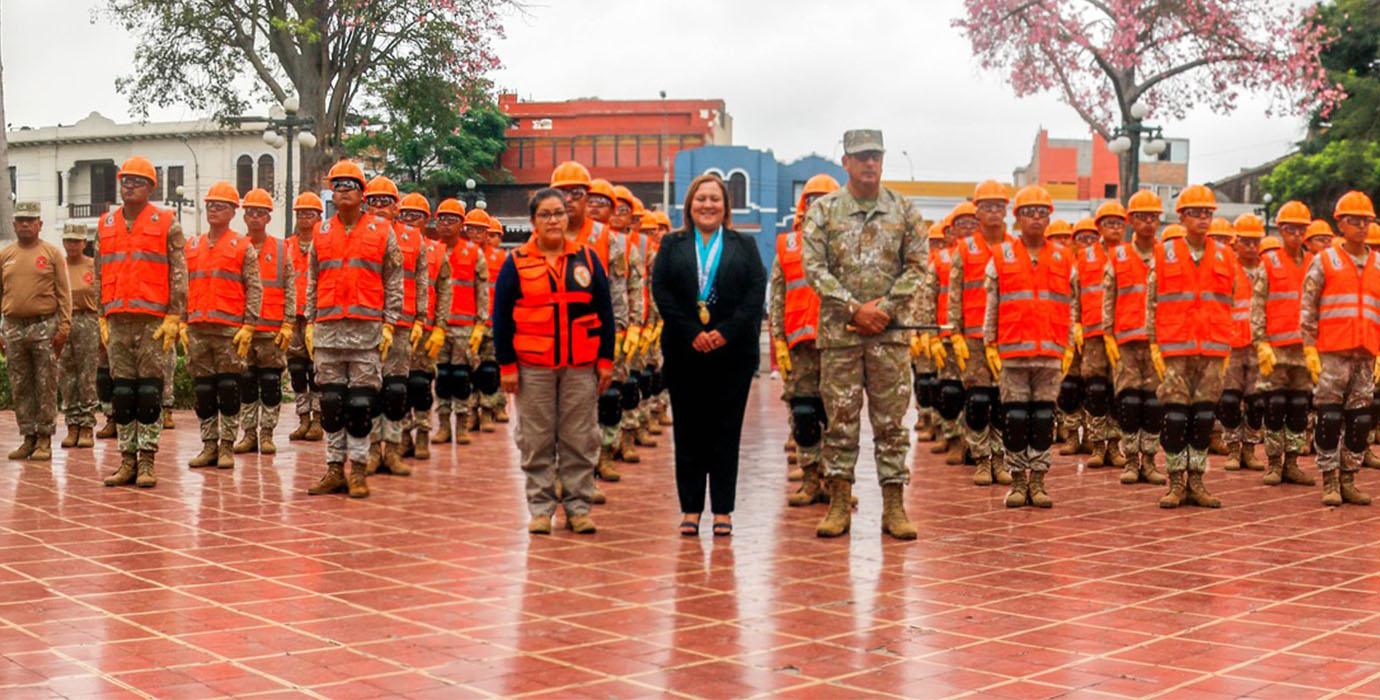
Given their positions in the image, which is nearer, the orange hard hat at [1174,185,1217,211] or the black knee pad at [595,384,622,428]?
the orange hard hat at [1174,185,1217,211]

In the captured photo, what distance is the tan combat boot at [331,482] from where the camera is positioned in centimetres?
995

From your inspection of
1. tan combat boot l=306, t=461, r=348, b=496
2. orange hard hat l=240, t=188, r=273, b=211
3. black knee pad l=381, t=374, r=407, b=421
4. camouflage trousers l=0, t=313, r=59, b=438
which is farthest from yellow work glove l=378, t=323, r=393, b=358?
camouflage trousers l=0, t=313, r=59, b=438

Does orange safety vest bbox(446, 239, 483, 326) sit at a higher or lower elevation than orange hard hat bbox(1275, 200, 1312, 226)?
lower

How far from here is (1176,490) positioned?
386 inches

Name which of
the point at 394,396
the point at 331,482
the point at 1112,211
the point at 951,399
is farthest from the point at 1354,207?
the point at 331,482

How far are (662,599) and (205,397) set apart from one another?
6184 millimetres

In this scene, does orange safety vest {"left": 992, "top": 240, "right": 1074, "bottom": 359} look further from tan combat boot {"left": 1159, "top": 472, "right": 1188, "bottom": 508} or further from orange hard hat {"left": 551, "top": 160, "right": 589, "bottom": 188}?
orange hard hat {"left": 551, "top": 160, "right": 589, "bottom": 188}

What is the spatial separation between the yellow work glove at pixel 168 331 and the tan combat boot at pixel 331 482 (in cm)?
151

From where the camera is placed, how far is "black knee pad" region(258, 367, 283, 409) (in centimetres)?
1249

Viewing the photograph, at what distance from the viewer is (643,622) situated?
5992mm

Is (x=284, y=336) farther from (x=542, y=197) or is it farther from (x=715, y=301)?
(x=715, y=301)

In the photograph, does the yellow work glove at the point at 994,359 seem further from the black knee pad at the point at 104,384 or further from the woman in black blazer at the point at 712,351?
the black knee pad at the point at 104,384

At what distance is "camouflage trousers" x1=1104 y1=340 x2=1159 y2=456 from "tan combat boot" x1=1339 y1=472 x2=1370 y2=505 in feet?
4.66

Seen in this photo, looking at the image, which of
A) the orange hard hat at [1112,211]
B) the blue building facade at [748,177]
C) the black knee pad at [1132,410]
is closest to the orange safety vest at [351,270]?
the black knee pad at [1132,410]
